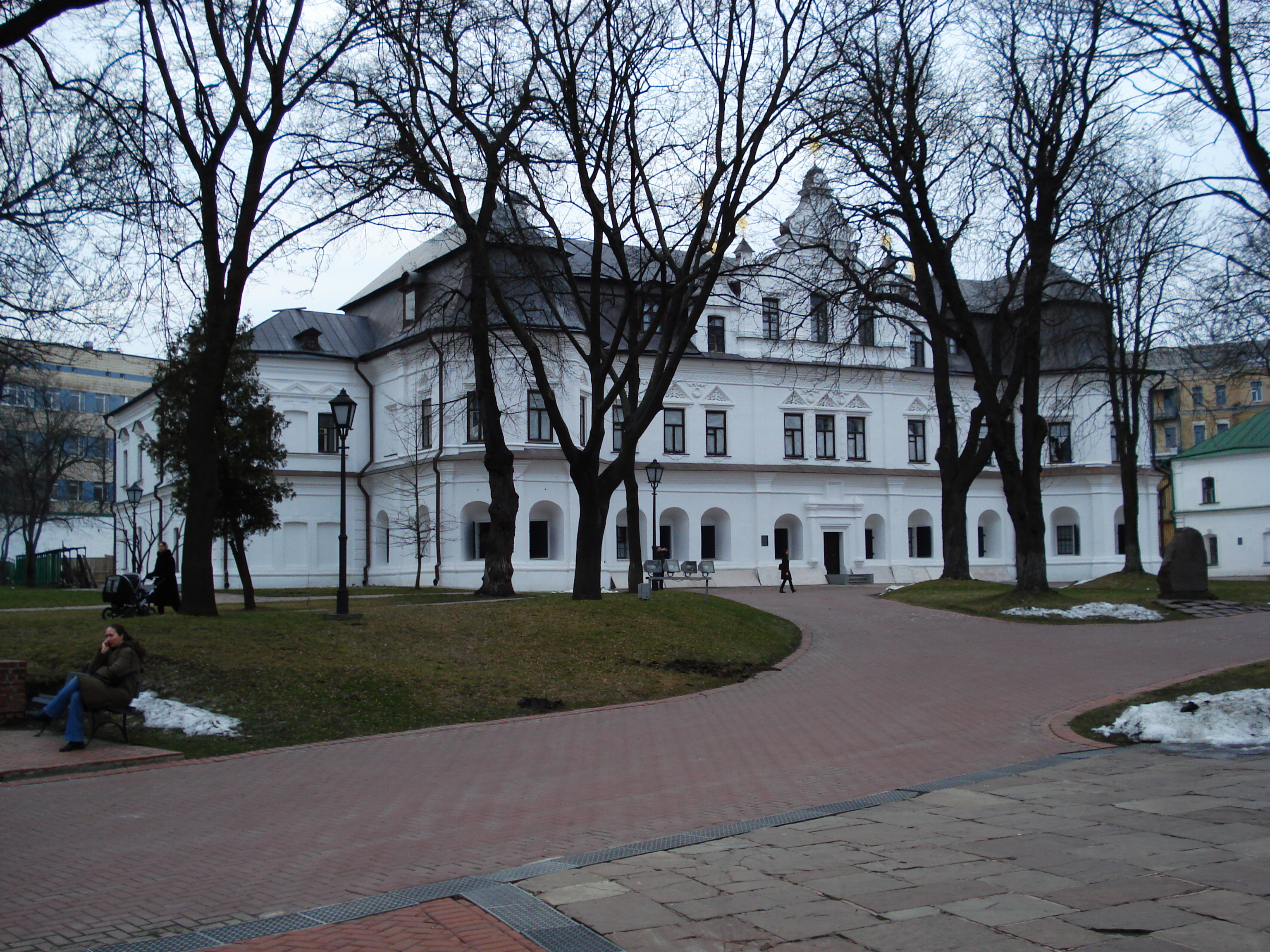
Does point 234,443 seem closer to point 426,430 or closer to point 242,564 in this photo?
point 242,564

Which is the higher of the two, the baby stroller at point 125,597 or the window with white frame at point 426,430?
the window with white frame at point 426,430

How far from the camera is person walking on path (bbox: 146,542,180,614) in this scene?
20.2 m

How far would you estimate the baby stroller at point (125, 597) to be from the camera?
18.3 metres

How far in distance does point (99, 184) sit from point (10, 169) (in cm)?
181

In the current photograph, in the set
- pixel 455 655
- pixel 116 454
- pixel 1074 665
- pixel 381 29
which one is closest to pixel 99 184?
pixel 381 29

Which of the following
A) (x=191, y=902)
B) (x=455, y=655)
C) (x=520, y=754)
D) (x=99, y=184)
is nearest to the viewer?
(x=191, y=902)

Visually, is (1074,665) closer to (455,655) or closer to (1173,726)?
(1173,726)

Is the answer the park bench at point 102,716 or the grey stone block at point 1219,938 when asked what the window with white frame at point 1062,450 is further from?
the grey stone block at point 1219,938

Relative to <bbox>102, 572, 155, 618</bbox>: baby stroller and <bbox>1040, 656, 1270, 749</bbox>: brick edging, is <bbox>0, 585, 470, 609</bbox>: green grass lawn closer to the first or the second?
<bbox>102, 572, 155, 618</bbox>: baby stroller

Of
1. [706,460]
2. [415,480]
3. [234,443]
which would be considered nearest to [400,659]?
[234,443]

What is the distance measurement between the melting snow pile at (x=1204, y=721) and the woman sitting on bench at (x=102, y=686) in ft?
35.4

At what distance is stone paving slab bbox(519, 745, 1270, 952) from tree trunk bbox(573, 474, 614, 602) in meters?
14.1

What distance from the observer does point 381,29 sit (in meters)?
18.4

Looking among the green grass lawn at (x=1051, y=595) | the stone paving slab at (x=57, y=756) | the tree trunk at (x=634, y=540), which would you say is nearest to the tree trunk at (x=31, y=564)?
the tree trunk at (x=634, y=540)
